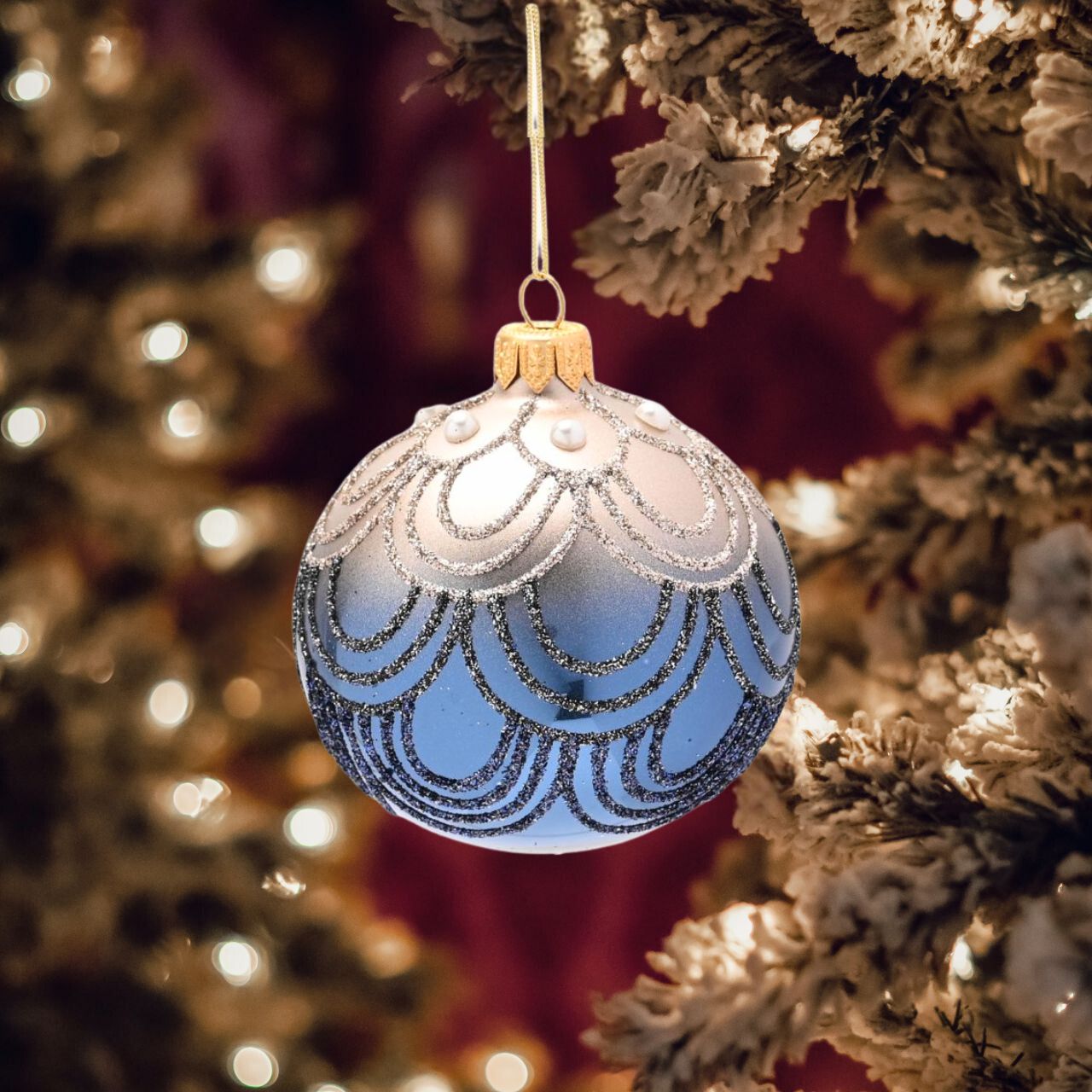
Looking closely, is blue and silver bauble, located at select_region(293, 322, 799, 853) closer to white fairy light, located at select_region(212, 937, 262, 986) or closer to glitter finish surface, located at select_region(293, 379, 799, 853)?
glitter finish surface, located at select_region(293, 379, 799, 853)

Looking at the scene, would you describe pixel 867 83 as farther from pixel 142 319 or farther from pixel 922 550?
pixel 142 319

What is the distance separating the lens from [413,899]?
1498 millimetres

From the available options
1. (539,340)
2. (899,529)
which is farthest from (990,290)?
(539,340)

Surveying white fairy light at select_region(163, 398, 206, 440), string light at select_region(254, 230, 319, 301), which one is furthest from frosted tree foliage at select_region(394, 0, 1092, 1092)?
white fairy light at select_region(163, 398, 206, 440)

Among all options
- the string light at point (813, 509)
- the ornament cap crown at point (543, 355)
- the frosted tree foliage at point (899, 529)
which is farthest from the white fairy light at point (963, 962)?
the ornament cap crown at point (543, 355)

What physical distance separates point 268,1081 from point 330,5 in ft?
3.80

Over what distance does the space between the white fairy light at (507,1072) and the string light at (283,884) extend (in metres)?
0.35

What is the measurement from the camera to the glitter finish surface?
0.59 m

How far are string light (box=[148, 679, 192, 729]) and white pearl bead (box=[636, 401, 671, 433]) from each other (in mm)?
791

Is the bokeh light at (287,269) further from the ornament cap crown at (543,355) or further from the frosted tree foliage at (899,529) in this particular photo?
the ornament cap crown at (543,355)

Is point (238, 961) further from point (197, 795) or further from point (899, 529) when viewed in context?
point (899, 529)

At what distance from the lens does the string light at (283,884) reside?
1175 mm

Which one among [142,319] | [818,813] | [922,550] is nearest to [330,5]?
[142,319]

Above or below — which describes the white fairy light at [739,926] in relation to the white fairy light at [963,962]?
above
